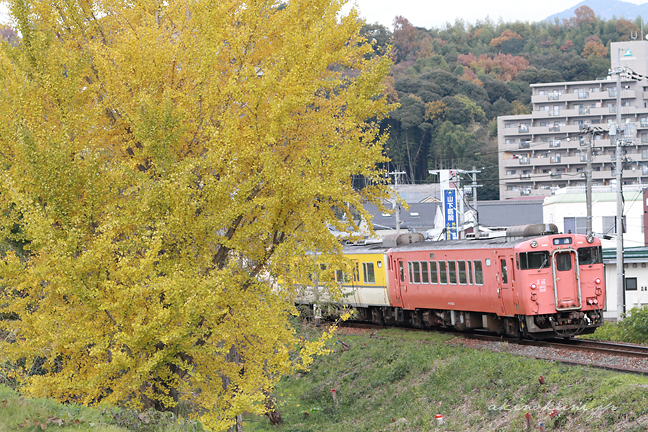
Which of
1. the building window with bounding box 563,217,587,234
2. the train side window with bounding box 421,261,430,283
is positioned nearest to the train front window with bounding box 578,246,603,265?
the train side window with bounding box 421,261,430,283

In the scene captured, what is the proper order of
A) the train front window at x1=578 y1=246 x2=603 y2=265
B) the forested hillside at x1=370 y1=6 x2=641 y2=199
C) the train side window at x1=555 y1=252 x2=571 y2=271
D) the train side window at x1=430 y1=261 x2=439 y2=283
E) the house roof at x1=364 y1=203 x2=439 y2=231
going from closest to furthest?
1. the train side window at x1=555 y1=252 x2=571 y2=271
2. the train front window at x1=578 y1=246 x2=603 y2=265
3. the train side window at x1=430 y1=261 x2=439 y2=283
4. the house roof at x1=364 y1=203 x2=439 y2=231
5. the forested hillside at x1=370 y1=6 x2=641 y2=199

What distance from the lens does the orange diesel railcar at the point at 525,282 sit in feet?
50.5

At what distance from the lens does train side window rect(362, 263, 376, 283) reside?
23402 millimetres

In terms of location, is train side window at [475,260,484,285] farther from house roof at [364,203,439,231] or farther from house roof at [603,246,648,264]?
house roof at [364,203,439,231]

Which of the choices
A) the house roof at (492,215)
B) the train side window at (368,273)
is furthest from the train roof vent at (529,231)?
the house roof at (492,215)

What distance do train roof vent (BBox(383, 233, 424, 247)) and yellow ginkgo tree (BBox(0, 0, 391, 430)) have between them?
1213 cm

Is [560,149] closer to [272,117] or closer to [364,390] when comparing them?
[364,390]

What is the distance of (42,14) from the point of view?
33.9ft

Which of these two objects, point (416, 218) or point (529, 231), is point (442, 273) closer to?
point (529, 231)

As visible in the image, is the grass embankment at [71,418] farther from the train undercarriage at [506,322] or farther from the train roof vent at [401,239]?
the train roof vent at [401,239]

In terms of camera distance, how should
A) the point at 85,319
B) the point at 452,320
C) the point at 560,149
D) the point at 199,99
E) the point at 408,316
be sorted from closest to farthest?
1. the point at 85,319
2. the point at 199,99
3. the point at 452,320
4. the point at 408,316
5. the point at 560,149

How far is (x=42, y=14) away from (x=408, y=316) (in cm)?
1586

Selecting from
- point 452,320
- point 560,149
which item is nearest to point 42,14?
point 452,320

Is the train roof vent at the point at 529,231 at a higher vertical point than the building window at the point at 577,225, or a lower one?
higher
